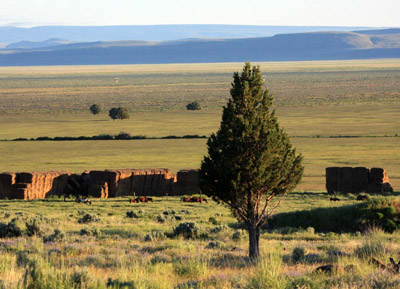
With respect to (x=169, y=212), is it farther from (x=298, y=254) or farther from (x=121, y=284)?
(x=121, y=284)

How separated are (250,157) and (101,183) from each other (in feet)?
63.4

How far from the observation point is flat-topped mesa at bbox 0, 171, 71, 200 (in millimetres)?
34281

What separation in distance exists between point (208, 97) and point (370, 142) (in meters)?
67.2

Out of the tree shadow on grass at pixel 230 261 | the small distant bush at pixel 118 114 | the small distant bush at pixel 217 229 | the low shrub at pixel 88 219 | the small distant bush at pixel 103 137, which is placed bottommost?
the low shrub at pixel 88 219

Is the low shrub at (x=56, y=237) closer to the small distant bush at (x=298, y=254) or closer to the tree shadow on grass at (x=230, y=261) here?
the tree shadow on grass at (x=230, y=261)

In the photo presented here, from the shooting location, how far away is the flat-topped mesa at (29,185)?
34281mm

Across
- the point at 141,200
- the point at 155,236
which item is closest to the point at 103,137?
the point at 141,200

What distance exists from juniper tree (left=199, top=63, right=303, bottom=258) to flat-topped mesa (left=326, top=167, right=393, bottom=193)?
1811cm

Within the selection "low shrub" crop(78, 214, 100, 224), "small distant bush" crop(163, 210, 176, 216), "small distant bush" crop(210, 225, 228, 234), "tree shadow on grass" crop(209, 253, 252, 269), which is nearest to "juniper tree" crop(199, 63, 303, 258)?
"tree shadow on grass" crop(209, 253, 252, 269)

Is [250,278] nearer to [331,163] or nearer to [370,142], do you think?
[331,163]

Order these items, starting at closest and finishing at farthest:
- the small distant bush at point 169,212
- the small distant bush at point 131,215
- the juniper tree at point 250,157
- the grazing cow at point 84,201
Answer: the juniper tree at point 250,157 < the small distant bush at point 131,215 < the small distant bush at point 169,212 < the grazing cow at point 84,201

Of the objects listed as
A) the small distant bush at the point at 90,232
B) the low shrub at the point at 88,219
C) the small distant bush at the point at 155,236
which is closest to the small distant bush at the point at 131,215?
the low shrub at the point at 88,219

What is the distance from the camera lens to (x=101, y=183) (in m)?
35.1

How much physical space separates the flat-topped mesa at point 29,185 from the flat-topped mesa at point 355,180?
13.5m
